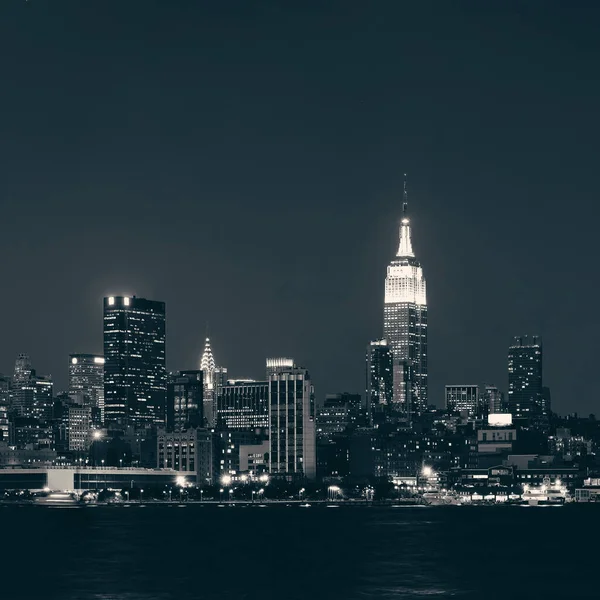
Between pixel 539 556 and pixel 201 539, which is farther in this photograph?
pixel 201 539

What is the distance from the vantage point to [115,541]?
192 metres

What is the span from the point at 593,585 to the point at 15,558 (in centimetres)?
5927

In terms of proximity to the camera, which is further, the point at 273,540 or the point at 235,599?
the point at 273,540

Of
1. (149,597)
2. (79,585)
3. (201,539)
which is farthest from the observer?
(201,539)

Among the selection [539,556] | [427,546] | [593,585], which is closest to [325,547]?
[427,546]

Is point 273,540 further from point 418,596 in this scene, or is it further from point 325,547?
point 418,596

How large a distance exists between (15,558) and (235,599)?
4634 centimetres

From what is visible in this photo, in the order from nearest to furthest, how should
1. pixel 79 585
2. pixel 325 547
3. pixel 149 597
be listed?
pixel 149 597, pixel 79 585, pixel 325 547

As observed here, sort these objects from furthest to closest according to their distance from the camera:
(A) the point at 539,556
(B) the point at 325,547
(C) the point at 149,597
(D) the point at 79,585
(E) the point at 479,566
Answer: (B) the point at 325,547 → (A) the point at 539,556 → (E) the point at 479,566 → (D) the point at 79,585 → (C) the point at 149,597

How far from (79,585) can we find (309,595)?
20115mm

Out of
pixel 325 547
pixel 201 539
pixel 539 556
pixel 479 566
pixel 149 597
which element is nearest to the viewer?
pixel 149 597

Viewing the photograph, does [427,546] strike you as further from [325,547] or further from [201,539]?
[201,539]

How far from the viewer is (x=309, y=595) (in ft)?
415

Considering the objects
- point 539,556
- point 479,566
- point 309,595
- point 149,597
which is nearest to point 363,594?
point 309,595
